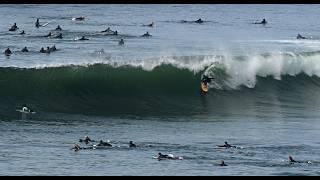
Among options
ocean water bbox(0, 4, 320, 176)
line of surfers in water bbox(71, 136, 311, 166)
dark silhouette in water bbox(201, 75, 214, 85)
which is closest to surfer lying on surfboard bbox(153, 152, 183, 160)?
line of surfers in water bbox(71, 136, 311, 166)

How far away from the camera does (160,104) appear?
184ft

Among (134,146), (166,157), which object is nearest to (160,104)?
(134,146)

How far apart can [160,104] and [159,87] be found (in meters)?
2.81

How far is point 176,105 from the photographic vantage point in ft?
184

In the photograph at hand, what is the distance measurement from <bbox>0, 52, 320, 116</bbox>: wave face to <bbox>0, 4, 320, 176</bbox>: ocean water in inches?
2.0

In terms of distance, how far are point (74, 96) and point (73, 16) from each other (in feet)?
173

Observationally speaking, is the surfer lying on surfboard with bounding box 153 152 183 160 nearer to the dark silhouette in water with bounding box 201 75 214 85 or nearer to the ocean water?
the ocean water

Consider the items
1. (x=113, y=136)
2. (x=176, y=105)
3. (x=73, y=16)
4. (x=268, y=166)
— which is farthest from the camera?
(x=73, y=16)

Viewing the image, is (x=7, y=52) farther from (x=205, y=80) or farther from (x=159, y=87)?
(x=205, y=80)

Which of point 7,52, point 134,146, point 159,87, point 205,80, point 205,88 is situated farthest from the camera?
point 7,52

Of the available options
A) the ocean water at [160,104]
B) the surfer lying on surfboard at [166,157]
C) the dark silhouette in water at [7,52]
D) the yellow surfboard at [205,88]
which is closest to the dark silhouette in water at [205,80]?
the yellow surfboard at [205,88]

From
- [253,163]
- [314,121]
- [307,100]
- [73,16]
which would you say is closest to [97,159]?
[253,163]
